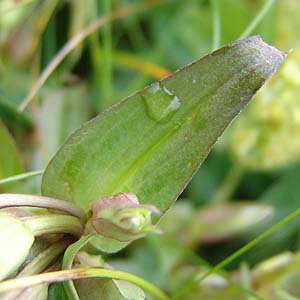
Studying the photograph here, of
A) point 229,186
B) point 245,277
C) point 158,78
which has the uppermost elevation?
point 158,78

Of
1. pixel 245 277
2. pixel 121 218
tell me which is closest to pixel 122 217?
pixel 121 218

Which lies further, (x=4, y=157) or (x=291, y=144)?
(x=291, y=144)

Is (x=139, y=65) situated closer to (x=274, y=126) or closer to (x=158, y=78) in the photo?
(x=158, y=78)

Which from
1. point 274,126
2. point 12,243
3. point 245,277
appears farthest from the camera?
point 274,126

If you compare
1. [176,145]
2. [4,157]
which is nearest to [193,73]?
[176,145]

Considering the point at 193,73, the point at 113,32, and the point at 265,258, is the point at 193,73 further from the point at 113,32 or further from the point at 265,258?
the point at 113,32

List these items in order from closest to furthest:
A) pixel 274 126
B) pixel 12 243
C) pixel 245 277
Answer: pixel 12 243 < pixel 245 277 < pixel 274 126

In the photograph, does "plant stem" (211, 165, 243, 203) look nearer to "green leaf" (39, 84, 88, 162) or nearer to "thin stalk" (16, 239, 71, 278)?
"green leaf" (39, 84, 88, 162)

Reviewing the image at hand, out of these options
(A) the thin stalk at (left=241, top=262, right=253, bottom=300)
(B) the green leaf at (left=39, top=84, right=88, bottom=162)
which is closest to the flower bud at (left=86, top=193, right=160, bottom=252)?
(A) the thin stalk at (left=241, top=262, right=253, bottom=300)
